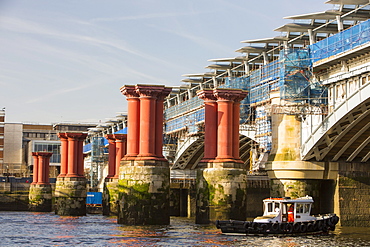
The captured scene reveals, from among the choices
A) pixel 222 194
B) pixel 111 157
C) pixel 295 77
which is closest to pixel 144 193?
pixel 222 194

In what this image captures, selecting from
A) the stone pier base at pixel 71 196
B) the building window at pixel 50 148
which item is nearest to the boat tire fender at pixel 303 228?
the stone pier base at pixel 71 196

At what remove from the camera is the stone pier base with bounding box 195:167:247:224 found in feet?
206

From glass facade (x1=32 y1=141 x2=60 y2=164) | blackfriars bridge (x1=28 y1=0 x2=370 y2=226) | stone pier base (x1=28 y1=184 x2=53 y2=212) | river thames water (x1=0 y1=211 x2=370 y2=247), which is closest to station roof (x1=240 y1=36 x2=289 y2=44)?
blackfriars bridge (x1=28 y1=0 x2=370 y2=226)

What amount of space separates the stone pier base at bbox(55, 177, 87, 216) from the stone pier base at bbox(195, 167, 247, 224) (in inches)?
1106

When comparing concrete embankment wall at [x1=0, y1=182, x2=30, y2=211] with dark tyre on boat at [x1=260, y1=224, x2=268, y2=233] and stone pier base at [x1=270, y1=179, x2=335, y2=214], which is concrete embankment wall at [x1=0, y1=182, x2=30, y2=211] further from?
dark tyre on boat at [x1=260, y1=224, x2=268, y2=233]

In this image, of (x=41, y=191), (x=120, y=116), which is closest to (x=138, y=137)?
(x=41, y=191)

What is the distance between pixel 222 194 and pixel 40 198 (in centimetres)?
4908

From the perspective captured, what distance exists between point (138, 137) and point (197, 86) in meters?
32.5

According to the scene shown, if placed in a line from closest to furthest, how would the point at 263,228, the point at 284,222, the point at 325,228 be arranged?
the point at 263,228, the point at 284,222, the point at 325,228

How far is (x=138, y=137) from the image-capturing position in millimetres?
63656

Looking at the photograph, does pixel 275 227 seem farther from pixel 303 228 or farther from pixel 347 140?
pixel 347 140

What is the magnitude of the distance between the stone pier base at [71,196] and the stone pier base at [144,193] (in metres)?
27.4

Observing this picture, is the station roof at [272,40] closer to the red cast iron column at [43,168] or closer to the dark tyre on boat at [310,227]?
the dark tyre on boat at [310,227]

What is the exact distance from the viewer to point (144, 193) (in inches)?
2422
